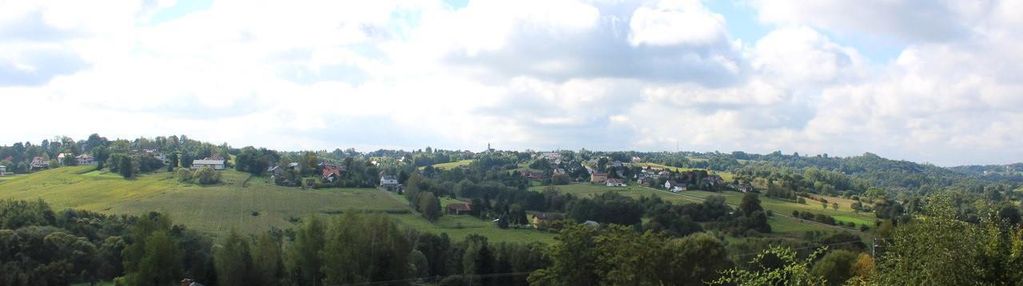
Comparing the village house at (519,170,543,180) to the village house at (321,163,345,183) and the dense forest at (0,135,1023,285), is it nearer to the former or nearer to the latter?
the village house at (321,163,345,183)

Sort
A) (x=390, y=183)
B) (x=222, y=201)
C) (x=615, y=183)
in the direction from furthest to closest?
(x=615, y=183)
(x=390, y=183)
(x=222, y=201)

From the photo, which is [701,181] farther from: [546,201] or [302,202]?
[302,202]

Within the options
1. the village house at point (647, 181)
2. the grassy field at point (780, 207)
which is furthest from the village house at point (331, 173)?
the village house at point (647, 181)

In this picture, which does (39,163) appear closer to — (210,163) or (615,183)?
(210,163)

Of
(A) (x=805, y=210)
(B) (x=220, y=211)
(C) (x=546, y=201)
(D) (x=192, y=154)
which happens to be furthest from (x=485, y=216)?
(D) (x=192, y=154)

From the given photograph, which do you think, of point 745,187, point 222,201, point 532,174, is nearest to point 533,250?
point 222,201

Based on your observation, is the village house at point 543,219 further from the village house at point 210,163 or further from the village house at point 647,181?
the village house at point 210,163
